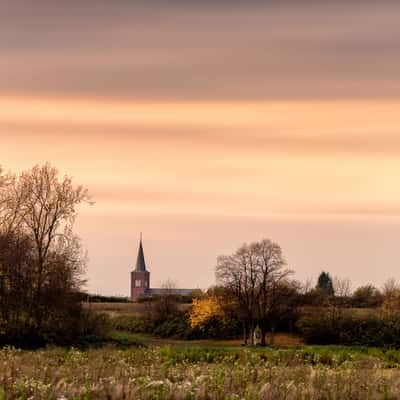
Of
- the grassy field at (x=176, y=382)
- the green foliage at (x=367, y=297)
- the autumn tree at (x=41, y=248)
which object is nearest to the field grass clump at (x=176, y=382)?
the grassy field at (x=176, y=382)

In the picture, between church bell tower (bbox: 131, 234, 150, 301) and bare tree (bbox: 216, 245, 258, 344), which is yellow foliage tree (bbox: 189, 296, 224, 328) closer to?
bare tree (bbox: 216, 245, 258, 344)

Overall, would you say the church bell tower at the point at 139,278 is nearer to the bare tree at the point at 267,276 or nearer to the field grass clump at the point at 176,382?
the bare tree at the point at 267,276

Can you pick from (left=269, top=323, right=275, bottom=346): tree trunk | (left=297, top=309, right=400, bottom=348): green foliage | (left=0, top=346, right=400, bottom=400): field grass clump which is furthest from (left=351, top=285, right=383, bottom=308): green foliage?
(left=0, top=346, right=400, bottom=400): field grass clump

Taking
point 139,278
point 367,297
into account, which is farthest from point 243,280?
point 139,278

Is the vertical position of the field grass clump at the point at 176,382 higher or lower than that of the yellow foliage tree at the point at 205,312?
lower

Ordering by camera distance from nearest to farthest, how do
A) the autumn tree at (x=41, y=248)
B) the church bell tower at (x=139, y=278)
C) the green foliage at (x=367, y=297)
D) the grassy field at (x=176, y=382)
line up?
the grassy field at (x=176, y=382) → the autumn tree at (x=41, y=248) → the green foliage at (x=367, y=297) → the church bell tower at (x=139, y=278)

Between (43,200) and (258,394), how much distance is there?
24758 mm

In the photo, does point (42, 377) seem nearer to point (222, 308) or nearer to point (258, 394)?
point (258, 394)

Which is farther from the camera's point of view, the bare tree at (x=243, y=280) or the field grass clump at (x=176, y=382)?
the bare tree at (x=243, y=280)

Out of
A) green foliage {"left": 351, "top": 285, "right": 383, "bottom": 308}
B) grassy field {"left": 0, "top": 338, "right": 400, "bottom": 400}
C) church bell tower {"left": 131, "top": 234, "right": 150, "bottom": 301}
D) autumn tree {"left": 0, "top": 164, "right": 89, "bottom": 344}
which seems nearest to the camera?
grassy field {"left": 0, "top": 338, "right": 400, "bottom": 400}

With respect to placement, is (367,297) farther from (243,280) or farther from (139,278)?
(139,278)

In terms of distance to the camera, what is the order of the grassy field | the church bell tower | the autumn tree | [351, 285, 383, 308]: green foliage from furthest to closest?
the church bell tower, [351, 285, 383, 308]: green foliage, the autumn tree, the grassy field

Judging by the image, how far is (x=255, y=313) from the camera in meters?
45.8

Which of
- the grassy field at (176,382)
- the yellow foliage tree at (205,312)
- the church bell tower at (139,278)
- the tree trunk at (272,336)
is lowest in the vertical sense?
the grassy field at (176,382)
